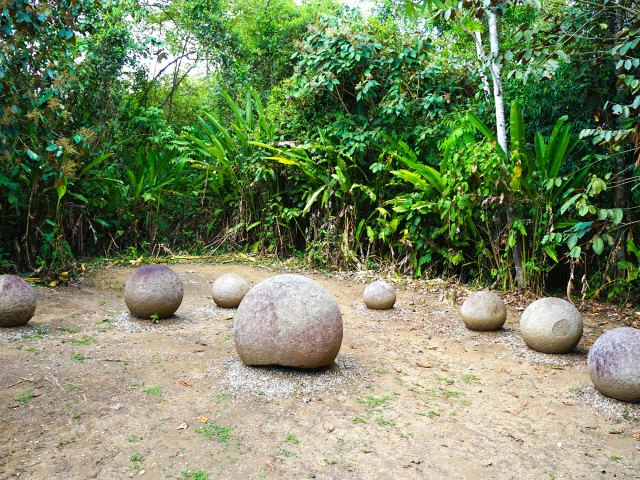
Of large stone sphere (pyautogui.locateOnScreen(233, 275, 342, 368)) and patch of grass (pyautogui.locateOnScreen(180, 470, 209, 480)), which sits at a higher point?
large stone sphere (pyautogui.locateOnScreen(233, 275, 342, 368))

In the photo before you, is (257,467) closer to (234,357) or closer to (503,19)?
(234,357)

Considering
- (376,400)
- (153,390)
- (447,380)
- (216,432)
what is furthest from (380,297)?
(216,432)

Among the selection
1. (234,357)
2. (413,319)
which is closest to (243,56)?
(413,319)

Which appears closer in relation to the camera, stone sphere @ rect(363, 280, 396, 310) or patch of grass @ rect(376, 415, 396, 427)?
patch of grass @ rect(376, 415, 396, 427)

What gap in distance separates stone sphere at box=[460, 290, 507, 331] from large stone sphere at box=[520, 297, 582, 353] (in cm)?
65

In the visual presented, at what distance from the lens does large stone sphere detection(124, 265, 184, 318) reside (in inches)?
220

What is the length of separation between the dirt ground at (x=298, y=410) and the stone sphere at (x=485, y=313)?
104mm

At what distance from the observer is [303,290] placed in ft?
13.5

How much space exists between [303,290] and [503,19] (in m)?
8.58

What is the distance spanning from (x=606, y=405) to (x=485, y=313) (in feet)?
5.96

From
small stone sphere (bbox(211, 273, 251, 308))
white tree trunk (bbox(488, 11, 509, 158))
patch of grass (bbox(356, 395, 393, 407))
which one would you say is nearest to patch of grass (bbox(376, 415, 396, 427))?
patch of grass (bbox(356, 395, 393, 407))

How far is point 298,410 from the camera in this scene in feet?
11.9

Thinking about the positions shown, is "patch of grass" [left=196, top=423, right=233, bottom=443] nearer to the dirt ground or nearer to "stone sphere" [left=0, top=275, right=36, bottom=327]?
the dirt ground

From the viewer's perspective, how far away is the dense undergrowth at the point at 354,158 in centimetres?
639
